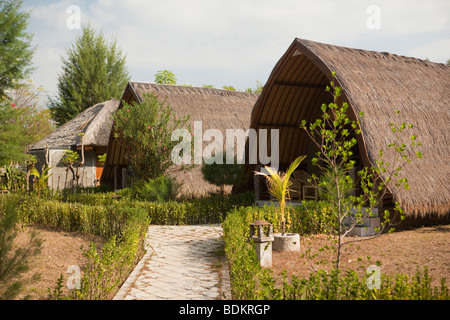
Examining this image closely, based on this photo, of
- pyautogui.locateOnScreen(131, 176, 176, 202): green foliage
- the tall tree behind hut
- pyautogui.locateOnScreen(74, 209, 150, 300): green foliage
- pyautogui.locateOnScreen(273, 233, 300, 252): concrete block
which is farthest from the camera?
the tall tree behind hut

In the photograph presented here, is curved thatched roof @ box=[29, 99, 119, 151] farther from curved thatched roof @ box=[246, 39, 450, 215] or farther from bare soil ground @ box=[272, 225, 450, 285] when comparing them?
bare soil ground @ box=[272, 225, 450, 285]

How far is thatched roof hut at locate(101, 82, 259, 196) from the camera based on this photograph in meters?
14.8

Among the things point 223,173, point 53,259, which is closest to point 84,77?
point 223,173

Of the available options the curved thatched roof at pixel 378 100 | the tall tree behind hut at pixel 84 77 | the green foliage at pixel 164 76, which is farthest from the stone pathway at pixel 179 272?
the green foliage at pixel 164 76

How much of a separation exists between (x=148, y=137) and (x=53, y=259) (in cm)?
679

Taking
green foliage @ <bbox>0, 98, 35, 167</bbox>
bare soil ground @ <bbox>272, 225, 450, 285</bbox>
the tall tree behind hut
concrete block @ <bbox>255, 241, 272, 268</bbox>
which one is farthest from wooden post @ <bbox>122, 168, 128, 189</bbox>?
the tall tree behind hut

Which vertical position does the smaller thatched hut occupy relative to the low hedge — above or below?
above

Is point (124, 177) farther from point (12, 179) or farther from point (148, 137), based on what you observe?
point (12, 179)

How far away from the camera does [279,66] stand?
12258 millimetres

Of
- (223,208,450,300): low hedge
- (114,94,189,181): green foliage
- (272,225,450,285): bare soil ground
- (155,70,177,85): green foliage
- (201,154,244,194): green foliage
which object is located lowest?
(272,225,450,285): bare soil ground

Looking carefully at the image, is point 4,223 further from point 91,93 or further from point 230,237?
point 91,93

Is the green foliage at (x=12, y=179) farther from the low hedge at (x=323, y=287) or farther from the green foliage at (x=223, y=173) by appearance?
the low hedge at (x=323, y=287)

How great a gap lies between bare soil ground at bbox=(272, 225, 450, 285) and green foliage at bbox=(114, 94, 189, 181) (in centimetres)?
635

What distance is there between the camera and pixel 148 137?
1386 centimetres
